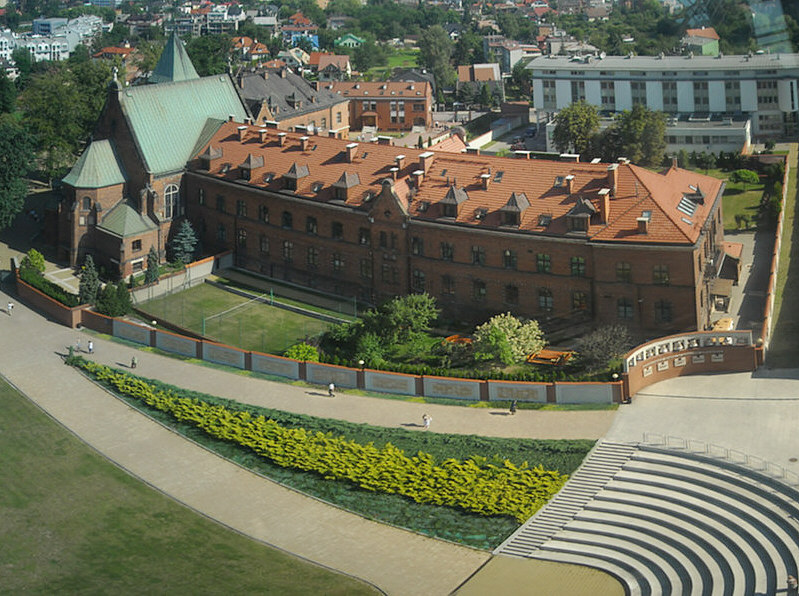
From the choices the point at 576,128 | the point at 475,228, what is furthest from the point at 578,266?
the point at 576,128

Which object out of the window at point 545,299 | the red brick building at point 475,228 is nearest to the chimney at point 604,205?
the red brick building at point 475,228

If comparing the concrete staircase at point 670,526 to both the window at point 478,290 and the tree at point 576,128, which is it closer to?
the window at point 478,290

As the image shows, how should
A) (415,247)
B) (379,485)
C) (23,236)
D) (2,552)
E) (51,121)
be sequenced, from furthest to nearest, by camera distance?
(51,121) → (23,236) → (415,247) → (379,485) → (2,552)

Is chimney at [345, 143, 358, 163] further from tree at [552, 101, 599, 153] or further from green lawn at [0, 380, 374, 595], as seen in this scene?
tree at [552, 101, 599, 153]

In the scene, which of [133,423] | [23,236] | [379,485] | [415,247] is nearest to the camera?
[379,485]

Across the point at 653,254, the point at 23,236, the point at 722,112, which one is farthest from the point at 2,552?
the point at 722,112

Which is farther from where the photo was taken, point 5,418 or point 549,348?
point 549,348

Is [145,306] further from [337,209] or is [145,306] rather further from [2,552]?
[2,552]

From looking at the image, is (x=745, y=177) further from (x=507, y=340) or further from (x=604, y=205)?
(x=507, y=340)
